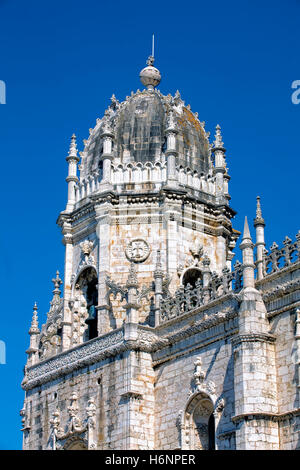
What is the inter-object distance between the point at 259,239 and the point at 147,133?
10316 millimetres

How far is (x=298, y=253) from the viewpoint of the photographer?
2962cm

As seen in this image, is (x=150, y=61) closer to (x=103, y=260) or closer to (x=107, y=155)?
(x=107, y=155)

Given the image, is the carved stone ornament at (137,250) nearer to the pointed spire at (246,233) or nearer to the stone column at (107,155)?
the stone column at (107,155)

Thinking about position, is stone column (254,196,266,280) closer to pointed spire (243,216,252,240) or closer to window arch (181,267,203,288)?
pointed spire (243,216,252,240)

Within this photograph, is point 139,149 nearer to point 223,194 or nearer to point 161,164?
point 161,164

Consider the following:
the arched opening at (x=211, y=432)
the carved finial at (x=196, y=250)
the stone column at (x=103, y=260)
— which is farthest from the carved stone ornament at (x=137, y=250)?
the arched opening at (x=211, y=432)

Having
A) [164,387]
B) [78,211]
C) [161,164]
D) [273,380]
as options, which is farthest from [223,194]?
[273,380]

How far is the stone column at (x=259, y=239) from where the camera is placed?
31303 millimetres

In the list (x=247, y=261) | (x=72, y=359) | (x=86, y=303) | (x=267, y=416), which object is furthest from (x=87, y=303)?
(x=267, y=416)

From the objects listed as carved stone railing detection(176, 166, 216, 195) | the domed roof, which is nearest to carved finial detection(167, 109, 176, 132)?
the domed roof

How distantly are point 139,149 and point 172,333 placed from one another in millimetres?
9211

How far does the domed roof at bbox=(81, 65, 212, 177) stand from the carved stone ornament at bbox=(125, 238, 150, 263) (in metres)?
3.65

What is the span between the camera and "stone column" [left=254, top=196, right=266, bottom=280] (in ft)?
103

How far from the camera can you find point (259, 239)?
3209cm
